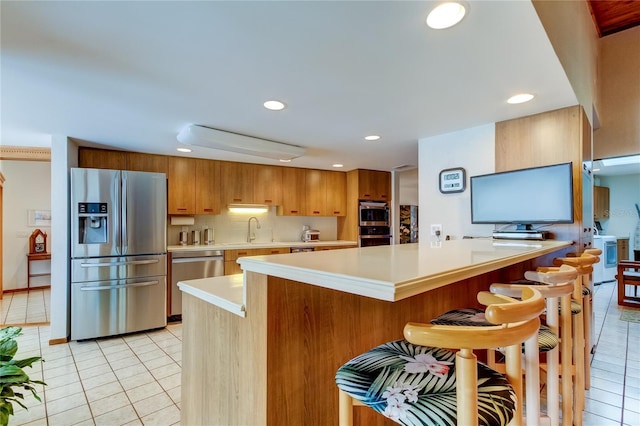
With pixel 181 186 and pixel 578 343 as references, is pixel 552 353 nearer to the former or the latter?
pixel 578 343

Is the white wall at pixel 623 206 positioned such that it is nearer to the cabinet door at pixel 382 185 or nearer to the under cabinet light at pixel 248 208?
the cabinet door at pixel 382 185

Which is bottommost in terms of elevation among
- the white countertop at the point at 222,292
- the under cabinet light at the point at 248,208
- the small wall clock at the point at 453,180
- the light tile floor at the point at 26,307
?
the light tile floor at the point at 26,307

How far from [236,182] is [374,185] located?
93.1 inches

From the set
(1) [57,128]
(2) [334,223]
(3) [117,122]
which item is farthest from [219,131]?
(2) [334,223]

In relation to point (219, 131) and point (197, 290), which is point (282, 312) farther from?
point (219, 131)

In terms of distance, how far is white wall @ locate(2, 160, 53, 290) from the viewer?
5.40 meters

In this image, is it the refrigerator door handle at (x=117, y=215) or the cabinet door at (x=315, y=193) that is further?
the cabinet door at (x=315, y=193)

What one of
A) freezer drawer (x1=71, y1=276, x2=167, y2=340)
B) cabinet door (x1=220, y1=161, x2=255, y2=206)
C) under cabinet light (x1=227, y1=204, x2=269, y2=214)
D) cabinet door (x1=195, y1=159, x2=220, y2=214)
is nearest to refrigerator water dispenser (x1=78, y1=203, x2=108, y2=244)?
freezer drawer (x1=71, y1=276, x2=167, y2=340)

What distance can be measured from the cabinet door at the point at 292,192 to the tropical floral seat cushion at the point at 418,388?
13.5ft

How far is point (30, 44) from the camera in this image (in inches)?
60.1

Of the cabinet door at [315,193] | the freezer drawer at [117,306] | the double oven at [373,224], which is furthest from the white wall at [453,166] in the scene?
the freezer drawer at [117,306]

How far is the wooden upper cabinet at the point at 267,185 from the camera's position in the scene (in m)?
4.79

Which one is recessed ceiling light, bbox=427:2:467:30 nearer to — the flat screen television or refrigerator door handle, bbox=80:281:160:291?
the flat screen television

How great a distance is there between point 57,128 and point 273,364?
3275mm
